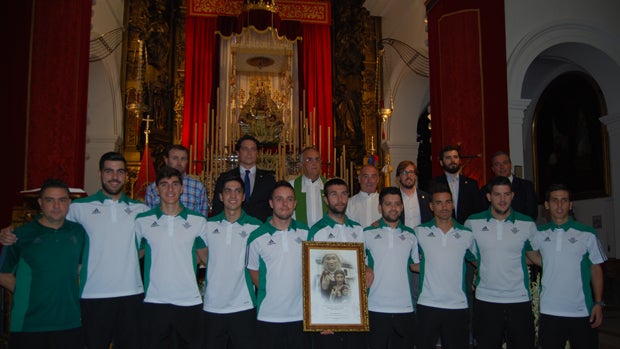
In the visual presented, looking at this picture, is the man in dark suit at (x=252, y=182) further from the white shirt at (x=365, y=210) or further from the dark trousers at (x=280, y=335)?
the dark trousers at (x=280, y=335)

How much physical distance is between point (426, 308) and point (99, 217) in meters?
2.38

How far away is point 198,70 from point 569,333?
392 inches

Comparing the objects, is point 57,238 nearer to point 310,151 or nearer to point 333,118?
point 310,151

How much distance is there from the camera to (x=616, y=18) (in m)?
8.54

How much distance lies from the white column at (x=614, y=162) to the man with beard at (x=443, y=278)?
6.00 metres

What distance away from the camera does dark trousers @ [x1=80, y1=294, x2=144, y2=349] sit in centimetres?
350

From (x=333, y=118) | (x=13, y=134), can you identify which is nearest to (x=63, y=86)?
(x=13, y=134)

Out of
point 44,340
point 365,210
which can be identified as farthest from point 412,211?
point 44,340

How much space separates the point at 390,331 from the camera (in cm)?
375

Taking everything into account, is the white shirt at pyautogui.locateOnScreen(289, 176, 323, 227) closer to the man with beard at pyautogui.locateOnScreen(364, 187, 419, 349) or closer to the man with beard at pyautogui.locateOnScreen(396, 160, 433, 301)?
the man with beard at pyautogui.locateOnScreen(396, 160, 433, 301)

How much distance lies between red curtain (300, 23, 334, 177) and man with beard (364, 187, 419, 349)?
796cm

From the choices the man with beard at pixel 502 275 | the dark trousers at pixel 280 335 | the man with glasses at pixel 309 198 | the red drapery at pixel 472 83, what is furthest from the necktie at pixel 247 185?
the red drapery at pixel 472 83

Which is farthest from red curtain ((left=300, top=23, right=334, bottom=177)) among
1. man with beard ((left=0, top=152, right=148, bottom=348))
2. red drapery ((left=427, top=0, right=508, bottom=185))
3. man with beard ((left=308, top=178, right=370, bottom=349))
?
man with beard ((left=0, top=152, right=148, bottom=348))

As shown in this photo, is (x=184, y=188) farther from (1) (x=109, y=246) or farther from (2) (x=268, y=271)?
(2) (x=268, y=271)
